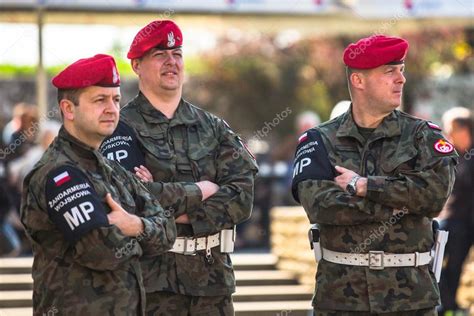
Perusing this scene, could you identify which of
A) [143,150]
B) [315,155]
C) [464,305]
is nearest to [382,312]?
[315,155]

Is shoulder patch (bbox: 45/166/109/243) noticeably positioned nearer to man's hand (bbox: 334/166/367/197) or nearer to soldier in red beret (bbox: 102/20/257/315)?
soldier in red beret (bbox: 102/20/257/315)

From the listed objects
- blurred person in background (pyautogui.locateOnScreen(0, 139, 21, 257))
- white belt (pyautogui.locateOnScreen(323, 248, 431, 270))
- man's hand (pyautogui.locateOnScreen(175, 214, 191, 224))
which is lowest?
blurred person in background (pyautogui.locateOnScreen(0, 139, 21, 257))

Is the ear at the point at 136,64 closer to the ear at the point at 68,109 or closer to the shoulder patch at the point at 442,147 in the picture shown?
the ear at the point at 68,109

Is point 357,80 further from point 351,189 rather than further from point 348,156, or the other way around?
point 351,189

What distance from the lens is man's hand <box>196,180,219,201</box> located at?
21.3 ft

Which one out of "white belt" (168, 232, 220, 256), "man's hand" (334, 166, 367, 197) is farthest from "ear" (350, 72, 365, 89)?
"white belt" (168, 232, 220, 256)

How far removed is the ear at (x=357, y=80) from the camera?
260 inches

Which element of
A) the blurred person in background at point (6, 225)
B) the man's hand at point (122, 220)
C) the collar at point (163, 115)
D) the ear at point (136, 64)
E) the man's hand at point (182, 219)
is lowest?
the blurred person in background at point (6, 225)

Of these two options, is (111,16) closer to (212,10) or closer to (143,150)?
(212,10)

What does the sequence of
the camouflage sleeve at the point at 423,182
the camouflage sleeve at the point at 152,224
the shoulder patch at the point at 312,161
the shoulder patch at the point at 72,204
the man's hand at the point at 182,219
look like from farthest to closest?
the shoulder patch at the point at 312,161
the man's hand at the point at 182,219
the camouflage sleeve at the point at 423,182
the camouflage sleeve at the point at 152,224
the shoulder patch at the point at 72,204

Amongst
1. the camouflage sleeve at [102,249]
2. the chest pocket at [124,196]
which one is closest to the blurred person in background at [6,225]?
the chest pocket at [124,196]

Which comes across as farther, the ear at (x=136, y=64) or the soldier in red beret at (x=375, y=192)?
the ear at (x=136, y=64)

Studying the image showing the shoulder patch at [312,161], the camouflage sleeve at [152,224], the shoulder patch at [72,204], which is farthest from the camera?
the shoulder patch at [312,161]

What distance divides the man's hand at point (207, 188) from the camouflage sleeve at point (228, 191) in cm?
2
